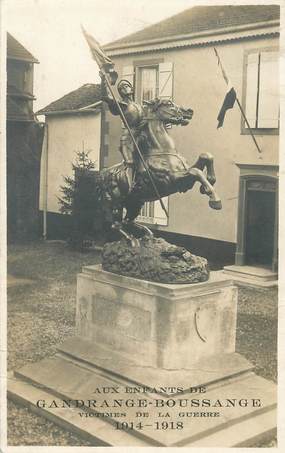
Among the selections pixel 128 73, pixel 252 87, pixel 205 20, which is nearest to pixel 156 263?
A: pixel 252 87

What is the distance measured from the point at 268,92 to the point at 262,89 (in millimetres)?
142

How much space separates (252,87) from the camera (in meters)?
11.8

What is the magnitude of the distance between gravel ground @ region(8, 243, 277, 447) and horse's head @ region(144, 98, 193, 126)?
10.2 feet

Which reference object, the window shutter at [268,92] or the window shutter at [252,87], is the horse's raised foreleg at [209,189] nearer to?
the window shutter at [268,92]

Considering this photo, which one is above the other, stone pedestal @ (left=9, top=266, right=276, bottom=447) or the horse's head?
the horse's head

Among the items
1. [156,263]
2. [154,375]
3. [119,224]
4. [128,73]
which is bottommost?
[154,375]

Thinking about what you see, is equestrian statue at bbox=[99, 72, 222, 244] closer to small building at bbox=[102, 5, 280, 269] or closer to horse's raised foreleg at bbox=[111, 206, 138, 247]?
horse's raised foreleg at bbox=[111, 206, 138, 247]

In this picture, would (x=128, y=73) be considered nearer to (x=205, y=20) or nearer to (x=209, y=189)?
(x=205, y=20)

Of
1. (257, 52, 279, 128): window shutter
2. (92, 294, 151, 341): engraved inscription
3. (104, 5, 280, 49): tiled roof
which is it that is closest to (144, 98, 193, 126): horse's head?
(92, 294, 151, 341): engraved inscription

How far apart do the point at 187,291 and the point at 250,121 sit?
22.2ft

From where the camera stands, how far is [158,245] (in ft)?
21.5

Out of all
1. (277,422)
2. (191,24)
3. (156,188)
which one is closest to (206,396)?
(277,422)

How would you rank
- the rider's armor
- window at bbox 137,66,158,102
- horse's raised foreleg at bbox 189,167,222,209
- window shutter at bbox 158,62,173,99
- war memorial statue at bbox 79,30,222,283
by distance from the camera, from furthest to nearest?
window at bbox 137,66,158,102 → window shutter at bbox 158,62,173,99 → the rider's armor → war memorial statue at bbox 79,30,222,283 → horse's raised foreleg at bbox 189,167,222,209

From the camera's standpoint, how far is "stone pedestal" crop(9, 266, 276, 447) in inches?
213
